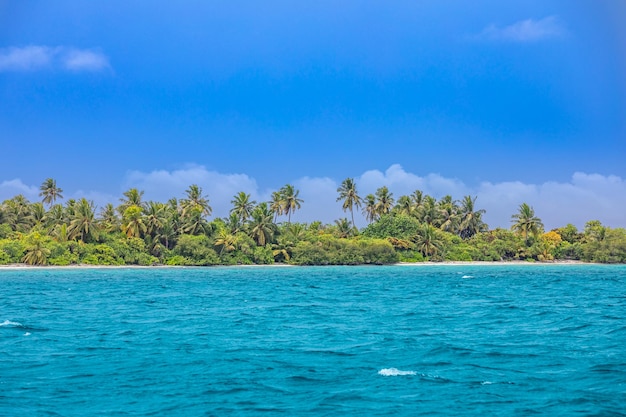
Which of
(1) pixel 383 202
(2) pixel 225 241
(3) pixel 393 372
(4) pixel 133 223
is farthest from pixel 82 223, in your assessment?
(3) pixel 393 372

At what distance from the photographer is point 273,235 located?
118 metres

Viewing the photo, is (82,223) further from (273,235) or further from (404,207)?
(404,207)

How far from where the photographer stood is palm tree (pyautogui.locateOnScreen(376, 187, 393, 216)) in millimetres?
132500

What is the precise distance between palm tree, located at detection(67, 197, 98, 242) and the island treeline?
161 mm

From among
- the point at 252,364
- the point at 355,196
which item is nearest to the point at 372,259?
the point at 355,196

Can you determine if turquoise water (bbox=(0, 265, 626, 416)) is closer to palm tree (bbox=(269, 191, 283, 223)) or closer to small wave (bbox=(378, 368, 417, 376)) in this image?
small wave (bbox=(378, 368, 417, 376))

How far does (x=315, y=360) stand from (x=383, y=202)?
377 ft

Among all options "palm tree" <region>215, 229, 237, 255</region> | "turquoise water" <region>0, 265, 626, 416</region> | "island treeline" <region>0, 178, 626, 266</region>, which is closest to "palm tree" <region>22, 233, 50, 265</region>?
"island treeline" <region>0, 178, 626, 266</region>

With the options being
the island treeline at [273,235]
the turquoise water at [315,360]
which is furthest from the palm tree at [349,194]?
the turquoise water at [315,360]

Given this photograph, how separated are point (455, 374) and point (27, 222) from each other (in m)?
118

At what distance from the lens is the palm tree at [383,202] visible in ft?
A: 435

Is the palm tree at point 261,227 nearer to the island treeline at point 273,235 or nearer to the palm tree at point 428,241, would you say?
the island treeline at point 273,235

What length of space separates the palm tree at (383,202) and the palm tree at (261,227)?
25793 mm

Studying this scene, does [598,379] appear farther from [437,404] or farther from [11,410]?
[11,410]
